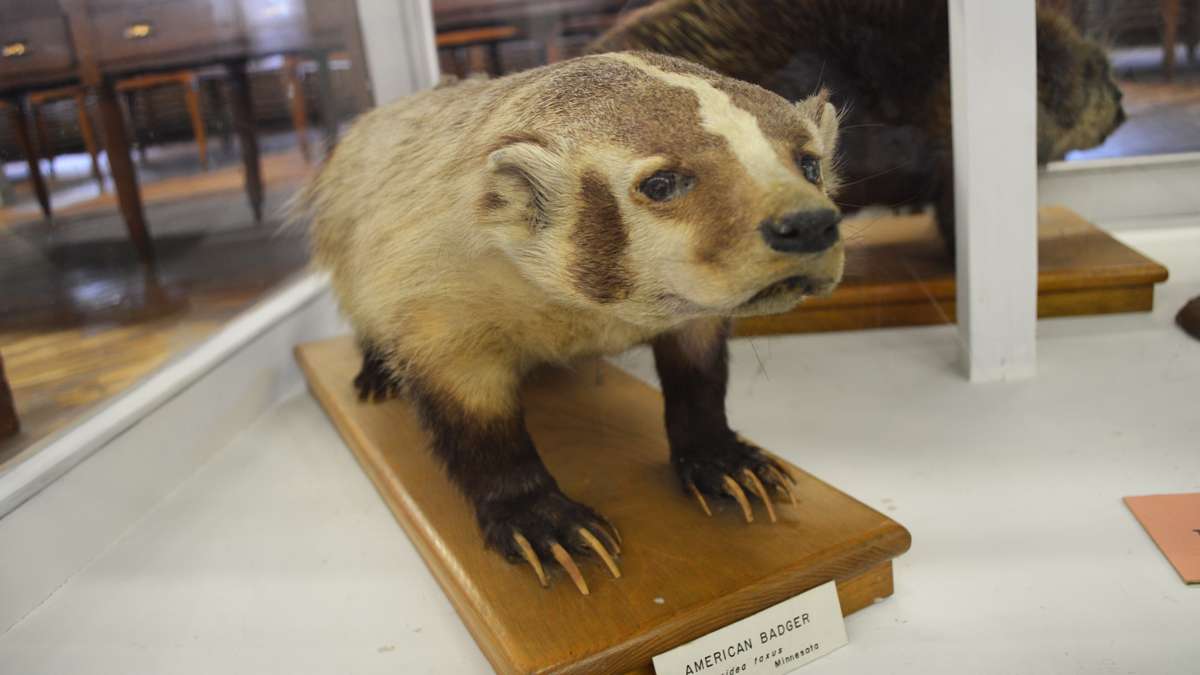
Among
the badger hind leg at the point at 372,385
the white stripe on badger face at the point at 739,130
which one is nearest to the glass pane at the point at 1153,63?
the white stripe on badger face at the point at 739,130

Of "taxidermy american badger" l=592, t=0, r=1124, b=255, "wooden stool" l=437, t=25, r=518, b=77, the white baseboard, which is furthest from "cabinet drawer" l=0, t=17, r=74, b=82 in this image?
the white baseboard

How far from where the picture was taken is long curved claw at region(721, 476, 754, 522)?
4.72ft

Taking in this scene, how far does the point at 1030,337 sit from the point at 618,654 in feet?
3.93

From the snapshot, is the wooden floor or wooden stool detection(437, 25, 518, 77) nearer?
the wooden floor

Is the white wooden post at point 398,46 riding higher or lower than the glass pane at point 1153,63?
higher

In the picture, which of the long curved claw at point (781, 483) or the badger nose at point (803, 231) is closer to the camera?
the badger nose at point (803, 231)

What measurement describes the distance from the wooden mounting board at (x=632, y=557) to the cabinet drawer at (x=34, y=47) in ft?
2.80

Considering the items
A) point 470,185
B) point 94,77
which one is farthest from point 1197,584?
point 94,77

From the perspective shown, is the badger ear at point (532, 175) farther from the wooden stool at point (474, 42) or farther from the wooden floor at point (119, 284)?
the wooden stool at point (474, 42)

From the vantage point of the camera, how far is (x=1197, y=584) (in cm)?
131

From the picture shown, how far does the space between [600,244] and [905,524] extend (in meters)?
0.76

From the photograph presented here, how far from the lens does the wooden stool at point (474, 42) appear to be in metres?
2.30

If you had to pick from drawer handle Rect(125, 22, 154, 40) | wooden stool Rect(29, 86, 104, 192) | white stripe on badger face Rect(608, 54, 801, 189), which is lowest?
white stripe on badger face Rect(608, 54, 801, 189)

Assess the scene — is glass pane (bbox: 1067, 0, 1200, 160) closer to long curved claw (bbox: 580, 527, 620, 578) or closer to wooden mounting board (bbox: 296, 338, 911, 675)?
wooden mounting board (bbox: 296, 338, 911, 675)
